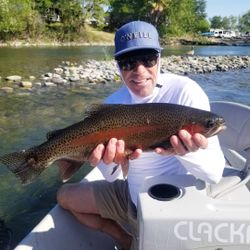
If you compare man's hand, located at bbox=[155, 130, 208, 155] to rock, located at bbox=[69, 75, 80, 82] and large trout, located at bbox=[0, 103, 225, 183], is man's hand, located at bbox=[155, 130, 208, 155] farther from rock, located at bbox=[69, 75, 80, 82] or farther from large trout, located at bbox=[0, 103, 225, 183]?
rock, located at bbox=[69, 75, 80, 82]

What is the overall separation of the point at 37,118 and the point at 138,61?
29.1ft

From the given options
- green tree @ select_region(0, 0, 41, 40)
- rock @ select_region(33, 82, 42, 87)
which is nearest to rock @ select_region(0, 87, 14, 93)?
rock @ select_region(33, 82, 42, 87)

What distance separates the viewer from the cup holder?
8.82 ft

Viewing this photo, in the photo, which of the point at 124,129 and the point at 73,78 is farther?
the point at 73,78

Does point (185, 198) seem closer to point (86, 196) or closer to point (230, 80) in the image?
point (86, 196)

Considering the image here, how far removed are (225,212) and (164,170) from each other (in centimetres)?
70

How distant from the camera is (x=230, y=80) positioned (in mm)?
22031

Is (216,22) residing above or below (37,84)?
below

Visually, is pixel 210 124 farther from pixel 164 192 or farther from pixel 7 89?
pixel 7 89

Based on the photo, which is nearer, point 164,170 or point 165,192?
point 165,192

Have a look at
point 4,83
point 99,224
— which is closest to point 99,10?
point 4,83

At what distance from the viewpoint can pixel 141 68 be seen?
3150 millimetres

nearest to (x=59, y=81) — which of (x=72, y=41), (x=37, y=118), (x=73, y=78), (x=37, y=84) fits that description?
(x=73, y=78)

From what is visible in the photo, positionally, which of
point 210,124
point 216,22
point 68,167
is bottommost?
point 216,22
